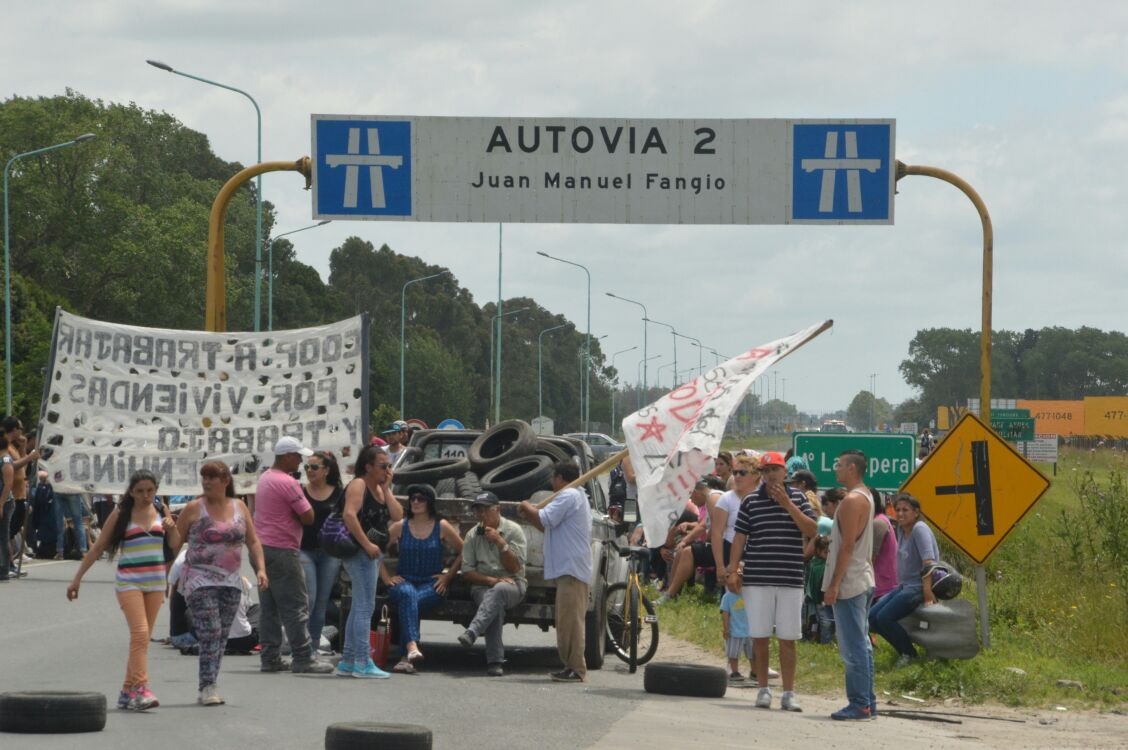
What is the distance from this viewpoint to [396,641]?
1484 cm

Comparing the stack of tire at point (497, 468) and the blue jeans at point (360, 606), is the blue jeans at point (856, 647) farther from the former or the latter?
the stack of tire at point (497, 468)

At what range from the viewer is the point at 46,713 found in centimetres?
1021

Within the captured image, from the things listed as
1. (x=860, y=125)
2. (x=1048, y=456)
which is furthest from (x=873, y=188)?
(x=1048, y=456)

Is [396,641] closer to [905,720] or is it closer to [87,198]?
[905,720]

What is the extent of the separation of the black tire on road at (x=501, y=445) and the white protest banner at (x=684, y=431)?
111 inches

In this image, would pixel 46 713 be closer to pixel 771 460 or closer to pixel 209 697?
pixel 209 697

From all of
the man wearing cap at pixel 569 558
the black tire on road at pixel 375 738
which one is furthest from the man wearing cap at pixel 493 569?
the black tire on road at pixel 375 738

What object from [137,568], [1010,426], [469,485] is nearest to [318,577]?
[469,485]

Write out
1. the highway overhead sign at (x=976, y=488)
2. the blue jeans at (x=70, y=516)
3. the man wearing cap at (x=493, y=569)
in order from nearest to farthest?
the man wearing cap at (x=493, y=569), the highway overhead sign at (x=976, y=488), the blue jeans at (x=70, y=516)

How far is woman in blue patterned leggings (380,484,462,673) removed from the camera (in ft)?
47.3

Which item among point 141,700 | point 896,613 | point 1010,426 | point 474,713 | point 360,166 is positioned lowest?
point 474,713

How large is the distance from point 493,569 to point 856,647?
3.34 meters

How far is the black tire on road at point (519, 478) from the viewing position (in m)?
15.6

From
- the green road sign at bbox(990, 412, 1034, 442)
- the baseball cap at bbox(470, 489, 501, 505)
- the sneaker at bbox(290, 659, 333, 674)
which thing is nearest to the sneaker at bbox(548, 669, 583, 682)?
the baseball cap at bbox(470, 489, 501, 505)
